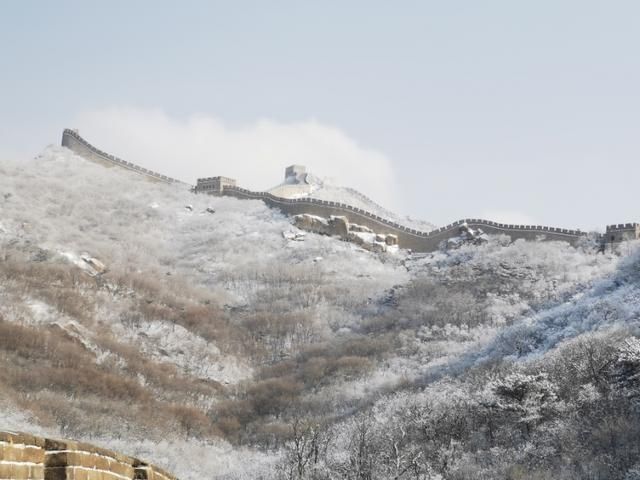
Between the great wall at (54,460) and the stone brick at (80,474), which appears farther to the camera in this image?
the stone brick at (80,474)

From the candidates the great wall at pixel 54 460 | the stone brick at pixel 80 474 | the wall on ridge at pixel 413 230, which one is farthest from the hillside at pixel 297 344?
the stone brick at pixel 80 474

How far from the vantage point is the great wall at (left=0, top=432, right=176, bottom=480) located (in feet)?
13.5

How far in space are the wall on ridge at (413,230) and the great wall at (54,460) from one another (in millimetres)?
70729

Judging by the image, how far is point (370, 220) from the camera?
8156 cm

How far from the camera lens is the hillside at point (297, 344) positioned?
119 feet

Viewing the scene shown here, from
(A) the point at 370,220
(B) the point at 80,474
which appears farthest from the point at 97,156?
(B) the point at 80,474

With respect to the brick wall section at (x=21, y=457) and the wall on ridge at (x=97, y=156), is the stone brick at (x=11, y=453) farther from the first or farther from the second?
the wall on ridge at (x=97, y=156)

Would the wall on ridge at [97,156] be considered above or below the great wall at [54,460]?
above

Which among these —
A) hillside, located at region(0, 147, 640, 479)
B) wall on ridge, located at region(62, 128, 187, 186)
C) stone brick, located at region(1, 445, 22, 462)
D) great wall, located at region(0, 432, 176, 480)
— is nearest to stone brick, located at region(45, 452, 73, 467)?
great wall, located at region(0, 432, 176, 480)

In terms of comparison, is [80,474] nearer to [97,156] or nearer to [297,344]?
[297,344]

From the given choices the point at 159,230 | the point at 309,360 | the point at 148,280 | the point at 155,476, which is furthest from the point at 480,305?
the point at 155,476

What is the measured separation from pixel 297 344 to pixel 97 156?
4580 centimetres

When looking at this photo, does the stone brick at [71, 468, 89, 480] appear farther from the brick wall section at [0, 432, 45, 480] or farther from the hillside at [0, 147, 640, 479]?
the hillside at [0, 147, 640, 479]

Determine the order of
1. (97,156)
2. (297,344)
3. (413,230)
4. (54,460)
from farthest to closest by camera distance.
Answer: (97,156) < (413,230) < (297,344) < (54,460)
